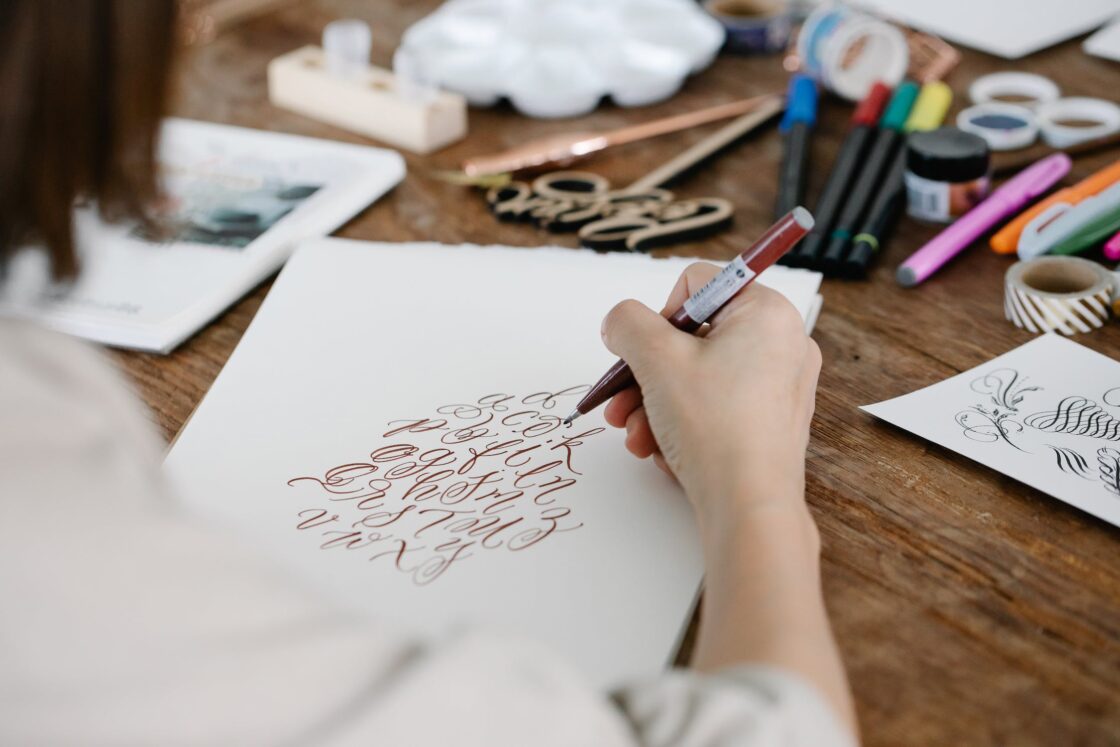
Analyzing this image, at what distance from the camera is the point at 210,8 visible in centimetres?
126

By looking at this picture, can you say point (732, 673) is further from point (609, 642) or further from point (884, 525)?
point (884, 525)

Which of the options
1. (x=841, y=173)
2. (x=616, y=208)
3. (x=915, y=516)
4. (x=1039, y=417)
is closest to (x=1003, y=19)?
(x=841, y=173)

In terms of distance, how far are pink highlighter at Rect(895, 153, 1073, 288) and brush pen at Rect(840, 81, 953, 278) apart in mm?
29

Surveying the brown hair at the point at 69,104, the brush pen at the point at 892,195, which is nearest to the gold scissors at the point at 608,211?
the brush pen at the point at 892,195

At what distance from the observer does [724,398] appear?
21.6 inches

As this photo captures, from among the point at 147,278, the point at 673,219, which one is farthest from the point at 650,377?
the point at 147,278

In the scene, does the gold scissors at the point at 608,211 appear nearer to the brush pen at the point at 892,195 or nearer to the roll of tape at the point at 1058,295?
the brush pen at the point at 892,195

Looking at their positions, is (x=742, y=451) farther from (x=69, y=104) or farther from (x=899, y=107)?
(x=899, y=107)

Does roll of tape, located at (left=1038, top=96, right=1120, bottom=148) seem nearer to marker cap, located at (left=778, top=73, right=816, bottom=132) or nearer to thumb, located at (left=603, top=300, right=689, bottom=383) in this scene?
marker cap, located at (left=778, top=73, right=816, bottom=132)

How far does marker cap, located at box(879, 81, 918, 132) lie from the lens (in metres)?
0.98

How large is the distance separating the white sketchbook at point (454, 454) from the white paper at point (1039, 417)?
0.11 metres

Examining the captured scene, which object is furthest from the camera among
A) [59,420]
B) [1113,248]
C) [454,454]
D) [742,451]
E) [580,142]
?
[580,142]

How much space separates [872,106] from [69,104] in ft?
2.45

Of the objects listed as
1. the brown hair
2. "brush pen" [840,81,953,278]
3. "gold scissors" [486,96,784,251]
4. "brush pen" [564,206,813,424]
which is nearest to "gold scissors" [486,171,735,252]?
"gold scissors" [486,96,784,251]
